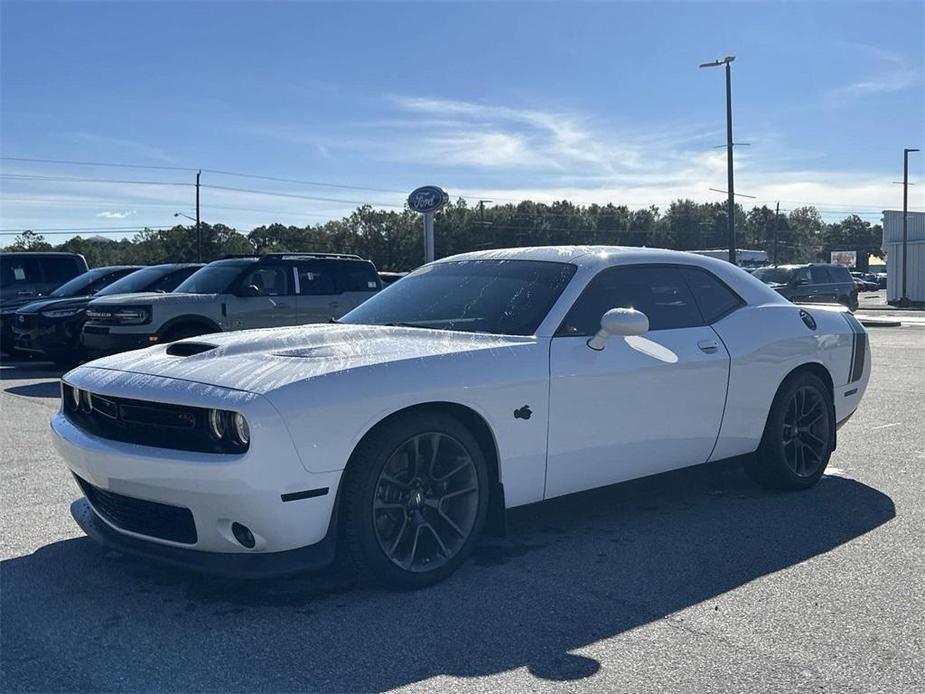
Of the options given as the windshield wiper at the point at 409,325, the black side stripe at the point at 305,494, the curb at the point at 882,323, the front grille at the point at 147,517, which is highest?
the windshield wiper at the point at 409,325

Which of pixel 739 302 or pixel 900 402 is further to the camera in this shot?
pixel 900 402

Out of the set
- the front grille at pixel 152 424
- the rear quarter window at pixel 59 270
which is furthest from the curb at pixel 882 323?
the front grille at pixel 152 424

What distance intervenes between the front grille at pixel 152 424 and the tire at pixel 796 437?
11.2 feet

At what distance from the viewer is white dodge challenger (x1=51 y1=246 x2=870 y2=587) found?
3.64 metres

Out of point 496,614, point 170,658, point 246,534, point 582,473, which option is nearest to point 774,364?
point 582,473

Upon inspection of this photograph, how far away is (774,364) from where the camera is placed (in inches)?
218

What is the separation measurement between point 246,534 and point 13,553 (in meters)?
1.67

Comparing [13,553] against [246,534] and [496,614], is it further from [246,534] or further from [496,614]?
[496,614]

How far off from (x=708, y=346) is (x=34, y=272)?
14.9 metres

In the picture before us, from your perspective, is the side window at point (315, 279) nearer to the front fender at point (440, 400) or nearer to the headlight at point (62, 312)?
the headlight at point (62, 312)

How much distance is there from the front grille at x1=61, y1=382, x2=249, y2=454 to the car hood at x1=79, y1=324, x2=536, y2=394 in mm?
158

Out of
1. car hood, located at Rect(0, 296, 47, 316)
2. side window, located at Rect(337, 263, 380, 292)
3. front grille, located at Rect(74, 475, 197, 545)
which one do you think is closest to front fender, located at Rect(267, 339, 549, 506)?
front grille, located at Rect(74, 475, 197, 545)

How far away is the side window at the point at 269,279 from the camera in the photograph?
1227 centimetres

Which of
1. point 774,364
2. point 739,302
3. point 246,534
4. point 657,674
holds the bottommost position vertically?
point 657,674
